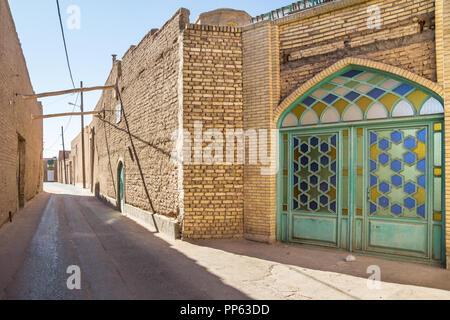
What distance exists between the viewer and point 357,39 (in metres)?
5.89

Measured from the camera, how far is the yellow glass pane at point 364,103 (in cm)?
581

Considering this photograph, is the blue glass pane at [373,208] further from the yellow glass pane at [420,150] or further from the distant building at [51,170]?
the distant building at [51,170]

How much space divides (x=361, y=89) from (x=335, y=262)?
315 centimetres

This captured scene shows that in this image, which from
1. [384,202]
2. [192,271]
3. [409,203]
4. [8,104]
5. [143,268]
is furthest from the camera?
[8,104]

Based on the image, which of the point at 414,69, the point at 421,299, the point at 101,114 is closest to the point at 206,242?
the point at 421,299

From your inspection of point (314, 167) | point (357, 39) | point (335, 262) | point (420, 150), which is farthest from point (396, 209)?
point (357, 39)

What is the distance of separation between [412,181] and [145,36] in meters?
8.25

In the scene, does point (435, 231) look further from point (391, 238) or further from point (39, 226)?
point (39, 226)

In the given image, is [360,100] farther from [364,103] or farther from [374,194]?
[374,194]

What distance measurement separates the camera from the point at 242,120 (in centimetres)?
707

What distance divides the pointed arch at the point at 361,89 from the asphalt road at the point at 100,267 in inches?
143

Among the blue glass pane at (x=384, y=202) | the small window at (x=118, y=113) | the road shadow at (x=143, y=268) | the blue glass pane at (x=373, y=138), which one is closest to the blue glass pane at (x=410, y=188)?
the blue glass pane at (x=384, y=202)

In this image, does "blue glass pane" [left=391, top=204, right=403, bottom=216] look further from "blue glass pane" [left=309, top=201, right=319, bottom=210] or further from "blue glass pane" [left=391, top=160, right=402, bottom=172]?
"blue glass pane" [left=309, top=201, right=319, bottom=210]

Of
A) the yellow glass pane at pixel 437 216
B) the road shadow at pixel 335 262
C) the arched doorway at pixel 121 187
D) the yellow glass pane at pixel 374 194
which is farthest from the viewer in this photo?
the arched doorway at pixel 121 187
